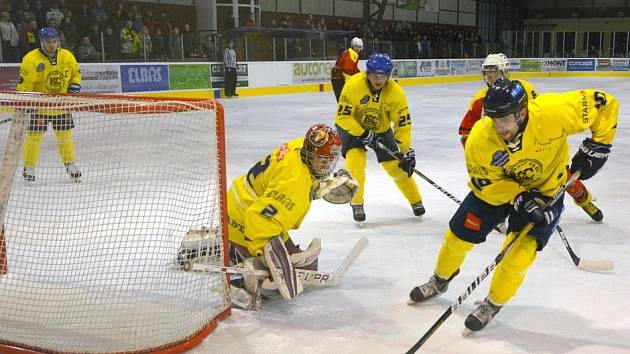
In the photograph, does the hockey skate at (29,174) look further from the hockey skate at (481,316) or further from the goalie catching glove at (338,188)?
the hockey skate at (481,316)

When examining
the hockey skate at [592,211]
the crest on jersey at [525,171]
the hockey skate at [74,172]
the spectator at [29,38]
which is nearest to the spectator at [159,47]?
the spectator at [29,38]

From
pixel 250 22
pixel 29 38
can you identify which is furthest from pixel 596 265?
pixel 250 22

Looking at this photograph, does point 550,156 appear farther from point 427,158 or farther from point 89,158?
point 427,158

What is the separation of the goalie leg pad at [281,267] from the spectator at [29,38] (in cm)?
830

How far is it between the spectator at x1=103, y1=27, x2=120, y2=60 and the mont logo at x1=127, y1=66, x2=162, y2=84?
361 mm

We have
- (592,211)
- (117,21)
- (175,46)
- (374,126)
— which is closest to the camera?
(592,211)

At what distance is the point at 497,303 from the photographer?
97.6 inches

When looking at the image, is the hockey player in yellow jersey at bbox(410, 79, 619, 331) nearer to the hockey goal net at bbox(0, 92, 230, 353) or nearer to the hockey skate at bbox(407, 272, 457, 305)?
the hockey skate at bbox(407, 272, 457, 305)

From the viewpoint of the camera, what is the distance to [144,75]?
1095cm

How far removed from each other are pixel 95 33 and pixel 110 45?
1.00 feet

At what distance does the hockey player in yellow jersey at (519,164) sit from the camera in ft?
→ 7.57

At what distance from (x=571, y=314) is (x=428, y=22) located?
70.6 feet

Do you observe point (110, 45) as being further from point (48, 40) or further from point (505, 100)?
point (505, 100)

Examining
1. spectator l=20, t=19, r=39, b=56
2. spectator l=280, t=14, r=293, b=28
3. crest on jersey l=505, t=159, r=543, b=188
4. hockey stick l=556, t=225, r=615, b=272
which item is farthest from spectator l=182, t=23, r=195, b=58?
crest on jersey l=505, t=159, r=543, b=188
